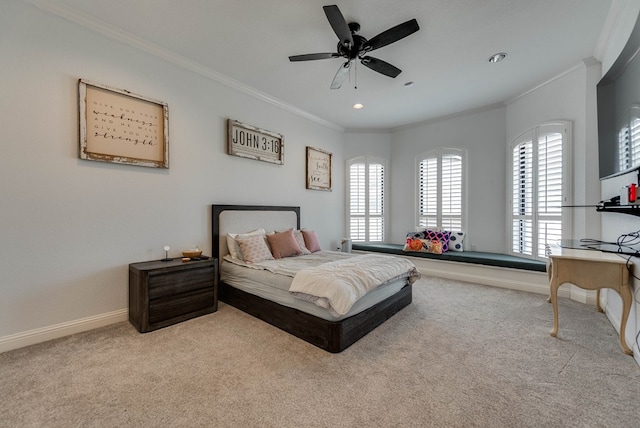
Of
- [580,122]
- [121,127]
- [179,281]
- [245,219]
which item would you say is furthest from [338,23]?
[580,122]

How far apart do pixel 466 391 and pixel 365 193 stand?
14.3 feet

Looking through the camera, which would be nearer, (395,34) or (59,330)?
(395,34)

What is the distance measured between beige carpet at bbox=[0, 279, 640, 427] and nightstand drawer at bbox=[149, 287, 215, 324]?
0.14 meters

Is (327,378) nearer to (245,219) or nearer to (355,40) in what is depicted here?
(245,219)

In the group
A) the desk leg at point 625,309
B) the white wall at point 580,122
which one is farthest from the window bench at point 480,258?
the desk leg at point 625,309

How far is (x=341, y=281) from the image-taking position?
226 centimetres

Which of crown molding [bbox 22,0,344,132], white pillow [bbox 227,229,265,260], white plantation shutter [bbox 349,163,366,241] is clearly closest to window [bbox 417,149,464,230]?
white plantation shutter [bbox 349,163,366,241]

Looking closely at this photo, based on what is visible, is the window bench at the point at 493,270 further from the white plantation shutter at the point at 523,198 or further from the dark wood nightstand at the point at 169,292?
the dark wood nightstand at the point at 169,292

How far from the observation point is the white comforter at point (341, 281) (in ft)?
7.04

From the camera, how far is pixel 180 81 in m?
3.18

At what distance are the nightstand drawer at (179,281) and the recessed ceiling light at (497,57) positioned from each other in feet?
13.4

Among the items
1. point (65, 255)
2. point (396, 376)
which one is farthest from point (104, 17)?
point (396, 376)

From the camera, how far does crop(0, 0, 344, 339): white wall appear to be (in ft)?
7.18

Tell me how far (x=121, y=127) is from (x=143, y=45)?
95 cm
